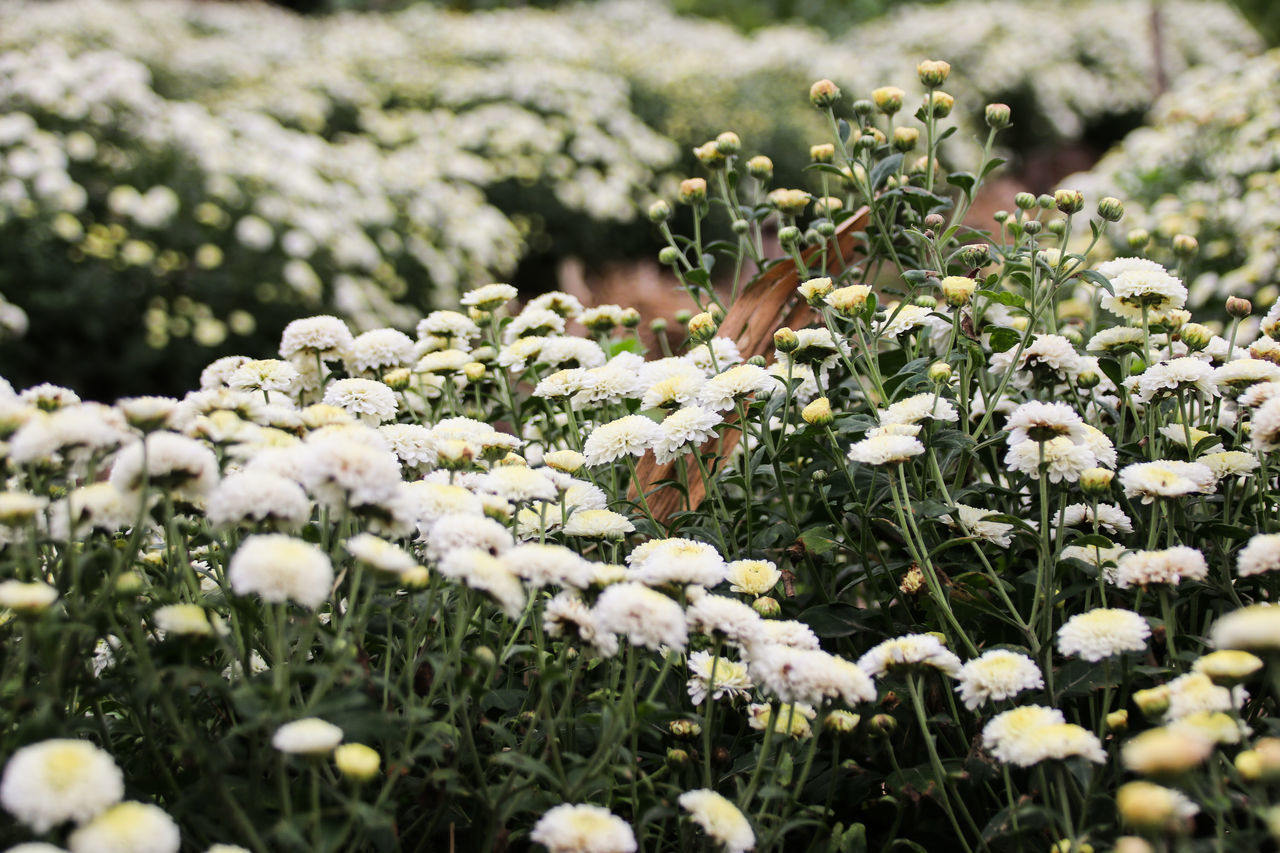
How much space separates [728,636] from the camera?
1020 millimetres

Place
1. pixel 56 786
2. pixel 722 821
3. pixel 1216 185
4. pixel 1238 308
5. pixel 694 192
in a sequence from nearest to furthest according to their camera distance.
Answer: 1. pixel 56 786
2. pixel 722 821
3. pixel 1238 308
4. pixel 694 192
5. pixel 1216 185

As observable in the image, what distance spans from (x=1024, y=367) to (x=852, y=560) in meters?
0.40

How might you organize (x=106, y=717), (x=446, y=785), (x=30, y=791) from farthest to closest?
(x=106, y=717), (x=446, y=785), (x=30, y=791)

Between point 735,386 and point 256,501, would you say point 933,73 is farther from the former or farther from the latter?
point 256,501

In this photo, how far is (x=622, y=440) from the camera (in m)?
1.42

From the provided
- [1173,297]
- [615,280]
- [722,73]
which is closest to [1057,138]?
[722,73]

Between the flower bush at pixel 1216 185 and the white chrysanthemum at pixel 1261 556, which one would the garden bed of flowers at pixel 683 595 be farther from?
the flower bush at pixel 1216 185

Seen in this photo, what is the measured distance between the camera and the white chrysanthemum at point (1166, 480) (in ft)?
3.78

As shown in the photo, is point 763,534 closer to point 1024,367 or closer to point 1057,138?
point 1024,367

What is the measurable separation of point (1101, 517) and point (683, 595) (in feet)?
2.17

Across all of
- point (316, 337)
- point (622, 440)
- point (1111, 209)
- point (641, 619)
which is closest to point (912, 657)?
point (641, 619)

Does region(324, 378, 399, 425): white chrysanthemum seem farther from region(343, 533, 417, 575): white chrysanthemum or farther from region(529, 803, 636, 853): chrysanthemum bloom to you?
region(529, 803, 636, 853): chrysanthemum bloom

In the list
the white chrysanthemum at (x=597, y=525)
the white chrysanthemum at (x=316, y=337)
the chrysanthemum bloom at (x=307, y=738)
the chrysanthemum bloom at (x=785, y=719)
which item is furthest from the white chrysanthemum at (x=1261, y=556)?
the white chrysanthemum at (x=316, y=337)

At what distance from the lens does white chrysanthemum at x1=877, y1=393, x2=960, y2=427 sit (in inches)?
52.9
